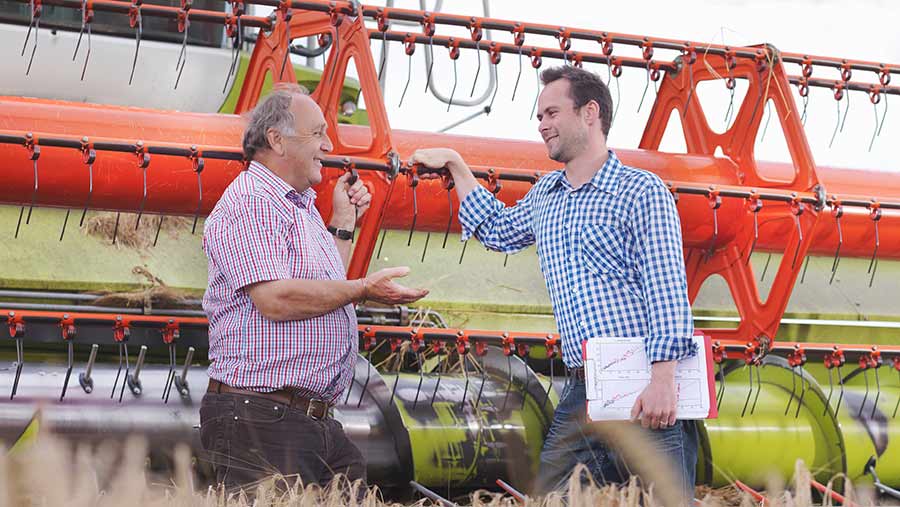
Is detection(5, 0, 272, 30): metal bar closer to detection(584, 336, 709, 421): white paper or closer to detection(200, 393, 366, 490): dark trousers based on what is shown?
detection(200, 393, 366, 490): dark trousers

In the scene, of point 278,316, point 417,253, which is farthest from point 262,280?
point 417,253

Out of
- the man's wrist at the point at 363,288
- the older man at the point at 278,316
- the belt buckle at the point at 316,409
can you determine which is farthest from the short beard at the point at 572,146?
the belt buckle at the point at 316,409

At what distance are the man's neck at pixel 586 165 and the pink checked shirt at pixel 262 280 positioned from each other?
68cm

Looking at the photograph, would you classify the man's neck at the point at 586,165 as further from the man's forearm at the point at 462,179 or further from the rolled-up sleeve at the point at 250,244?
the rolled-up sleeve at the point at 250,244

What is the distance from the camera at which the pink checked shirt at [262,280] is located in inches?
110

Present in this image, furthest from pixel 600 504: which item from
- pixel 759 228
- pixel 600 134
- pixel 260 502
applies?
pixel 759 228

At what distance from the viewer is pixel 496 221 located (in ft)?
→ 11.1

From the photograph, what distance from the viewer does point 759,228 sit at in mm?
4340

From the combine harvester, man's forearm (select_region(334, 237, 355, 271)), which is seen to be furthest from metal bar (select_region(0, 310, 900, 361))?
man's forearm (select_region(334, 237, 355, 271))

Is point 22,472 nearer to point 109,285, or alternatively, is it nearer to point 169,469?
point 169,469

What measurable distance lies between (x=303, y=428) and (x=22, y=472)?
1637 mm

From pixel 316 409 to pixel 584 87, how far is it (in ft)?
3.54

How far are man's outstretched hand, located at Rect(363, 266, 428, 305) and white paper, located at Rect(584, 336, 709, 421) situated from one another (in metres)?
0.46

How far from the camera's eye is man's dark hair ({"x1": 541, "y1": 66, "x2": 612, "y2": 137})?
3084 millimetres
